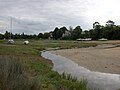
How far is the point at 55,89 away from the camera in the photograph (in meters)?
11.6

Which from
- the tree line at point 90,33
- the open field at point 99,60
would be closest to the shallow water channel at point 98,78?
the open field at point 99,60

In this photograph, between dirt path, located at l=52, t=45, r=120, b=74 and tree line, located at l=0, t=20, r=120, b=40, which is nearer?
dirt path, located at l=52, t=45, r=120, b=74

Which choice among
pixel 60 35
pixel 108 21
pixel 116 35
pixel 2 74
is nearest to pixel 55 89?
pixel 2 74

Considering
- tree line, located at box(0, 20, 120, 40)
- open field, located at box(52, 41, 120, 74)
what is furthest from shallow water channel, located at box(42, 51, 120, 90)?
tree line, located at box(0, 20, 120, 40)

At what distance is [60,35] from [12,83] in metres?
179

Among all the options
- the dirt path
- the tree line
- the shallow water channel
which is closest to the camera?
the shallow water channel

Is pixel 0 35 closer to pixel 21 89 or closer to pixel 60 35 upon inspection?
pixel 60 35

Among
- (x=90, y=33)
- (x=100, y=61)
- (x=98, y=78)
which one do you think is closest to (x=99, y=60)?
(x=100, y=61)

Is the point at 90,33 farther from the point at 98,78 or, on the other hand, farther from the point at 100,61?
the point at 98,78

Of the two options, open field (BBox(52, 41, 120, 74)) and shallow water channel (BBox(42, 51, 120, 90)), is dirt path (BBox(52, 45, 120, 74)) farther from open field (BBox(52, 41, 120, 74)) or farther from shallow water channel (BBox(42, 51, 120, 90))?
shallow water channel (BBox(42, 51, 120, 90))

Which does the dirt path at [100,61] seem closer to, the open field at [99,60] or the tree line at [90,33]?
the open field at [99,60]

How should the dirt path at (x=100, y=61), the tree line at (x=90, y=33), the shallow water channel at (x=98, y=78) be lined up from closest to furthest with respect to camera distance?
the shallow water channel at (x=98, y=78)
the dirt path at (x=100, y=61)
the tree line at (x=90, y=33)

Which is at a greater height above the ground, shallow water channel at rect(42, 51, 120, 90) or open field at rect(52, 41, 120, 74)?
shallow water channel at rect(42, 51, 120, 90)

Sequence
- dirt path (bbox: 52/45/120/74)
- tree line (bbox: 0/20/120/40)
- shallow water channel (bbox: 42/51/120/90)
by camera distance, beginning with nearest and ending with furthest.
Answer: shallow water channel (bbox: 42/51/120/90)
dirt path (bbox: 52/45/120/74)
tree line (bbox: 0/20/120/40)
